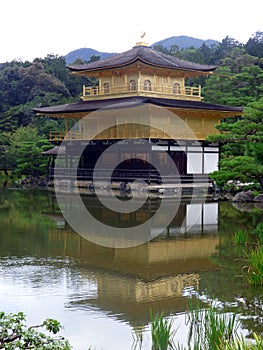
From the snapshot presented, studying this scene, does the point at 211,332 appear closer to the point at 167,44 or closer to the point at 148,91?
the point at 148,91

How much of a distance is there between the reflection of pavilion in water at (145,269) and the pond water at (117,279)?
1 cm

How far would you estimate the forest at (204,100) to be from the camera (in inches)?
685

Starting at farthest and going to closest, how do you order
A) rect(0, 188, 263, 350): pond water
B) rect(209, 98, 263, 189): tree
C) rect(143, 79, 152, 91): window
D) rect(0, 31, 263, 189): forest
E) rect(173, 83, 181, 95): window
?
rect(173, 83, 181, 95): window, rect(143, 79, 152, 91): window, rect(0, 31, 263, 189): forest, rect(209, 98, 263, 189): tree, rect(0, 188, 263, 350): pond water

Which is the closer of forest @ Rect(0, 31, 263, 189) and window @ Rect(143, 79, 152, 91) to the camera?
forest @ Rect(0, 31, 263, 189)

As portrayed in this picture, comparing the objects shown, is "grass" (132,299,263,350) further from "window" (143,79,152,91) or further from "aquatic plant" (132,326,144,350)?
"window" (143,79,152,91)

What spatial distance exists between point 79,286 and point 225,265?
3066 millimetres

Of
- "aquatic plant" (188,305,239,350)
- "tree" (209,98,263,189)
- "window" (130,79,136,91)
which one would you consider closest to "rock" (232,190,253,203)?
"tree" (209,98,263,189)

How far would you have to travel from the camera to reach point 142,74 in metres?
31.5

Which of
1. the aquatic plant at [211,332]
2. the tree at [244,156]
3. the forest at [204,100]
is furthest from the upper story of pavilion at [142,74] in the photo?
the aquatic plant at [211,332]

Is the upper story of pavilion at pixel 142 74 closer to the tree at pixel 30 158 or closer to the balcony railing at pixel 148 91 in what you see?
the balcony railing at pixel 148 91

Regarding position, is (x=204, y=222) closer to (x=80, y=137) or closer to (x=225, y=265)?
(x=225, y=265)

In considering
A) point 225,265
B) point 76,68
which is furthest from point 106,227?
point 76,68

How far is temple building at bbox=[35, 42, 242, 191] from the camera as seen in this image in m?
28.6

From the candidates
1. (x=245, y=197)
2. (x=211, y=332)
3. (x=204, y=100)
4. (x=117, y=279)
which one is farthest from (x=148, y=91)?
(x=211, y=332)
